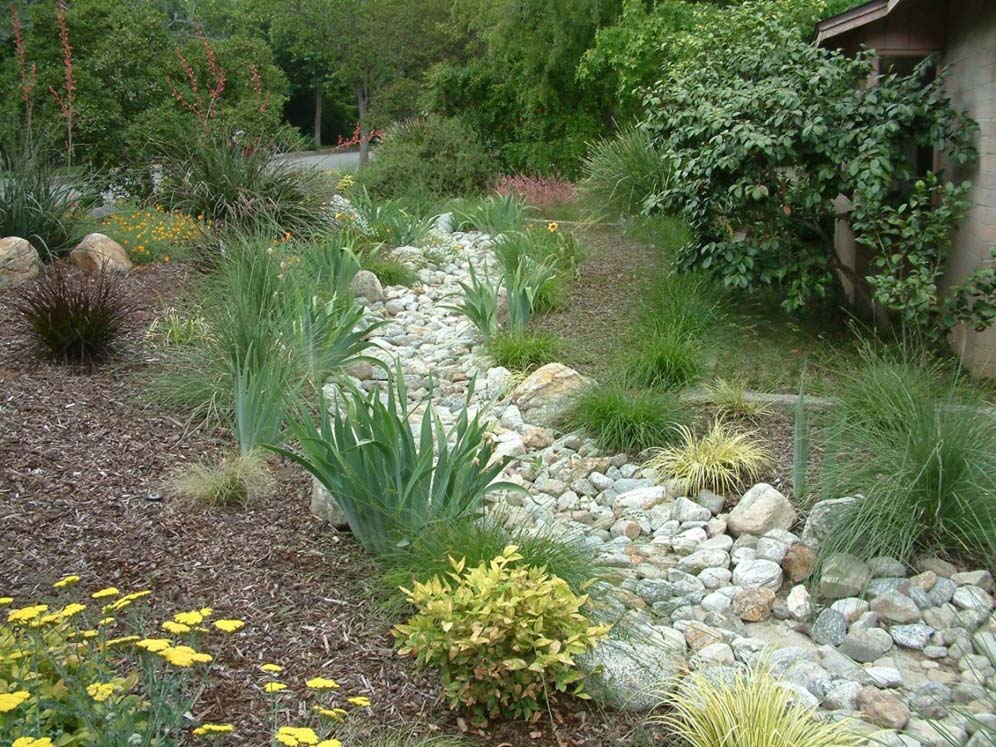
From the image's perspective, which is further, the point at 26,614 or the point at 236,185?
the point at 236,185

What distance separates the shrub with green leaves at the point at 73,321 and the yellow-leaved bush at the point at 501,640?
412 centimetres

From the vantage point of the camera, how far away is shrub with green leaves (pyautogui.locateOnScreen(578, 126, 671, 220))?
1138cm

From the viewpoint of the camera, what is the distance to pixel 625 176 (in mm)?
11750

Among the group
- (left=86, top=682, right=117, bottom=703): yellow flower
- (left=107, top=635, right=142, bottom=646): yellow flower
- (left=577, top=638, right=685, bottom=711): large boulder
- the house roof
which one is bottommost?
(left=577, top=638, right=685, bottom=711): large boulder

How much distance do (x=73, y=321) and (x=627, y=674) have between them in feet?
14.9

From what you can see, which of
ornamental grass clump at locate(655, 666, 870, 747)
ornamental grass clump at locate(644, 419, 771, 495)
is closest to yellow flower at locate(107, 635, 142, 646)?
ornamental grass clump at locate(655, 666, 870, 747)

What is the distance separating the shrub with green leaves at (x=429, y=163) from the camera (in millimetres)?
14883

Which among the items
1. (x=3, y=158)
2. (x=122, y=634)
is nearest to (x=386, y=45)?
(x=3, y=158)

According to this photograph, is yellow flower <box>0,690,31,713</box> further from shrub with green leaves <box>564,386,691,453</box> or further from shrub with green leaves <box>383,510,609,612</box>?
shrub with green leaves <box>564,386,691,453</box>

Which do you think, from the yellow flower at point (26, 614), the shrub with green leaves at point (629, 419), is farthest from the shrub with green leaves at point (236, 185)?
the yellow flower at point (26, 614)

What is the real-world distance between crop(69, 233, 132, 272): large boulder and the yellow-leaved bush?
22.3ft

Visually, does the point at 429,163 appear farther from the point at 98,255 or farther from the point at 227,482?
the point at 227,482

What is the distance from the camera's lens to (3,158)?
10219mm

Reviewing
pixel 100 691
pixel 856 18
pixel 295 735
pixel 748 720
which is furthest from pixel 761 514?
pixel 856 18
